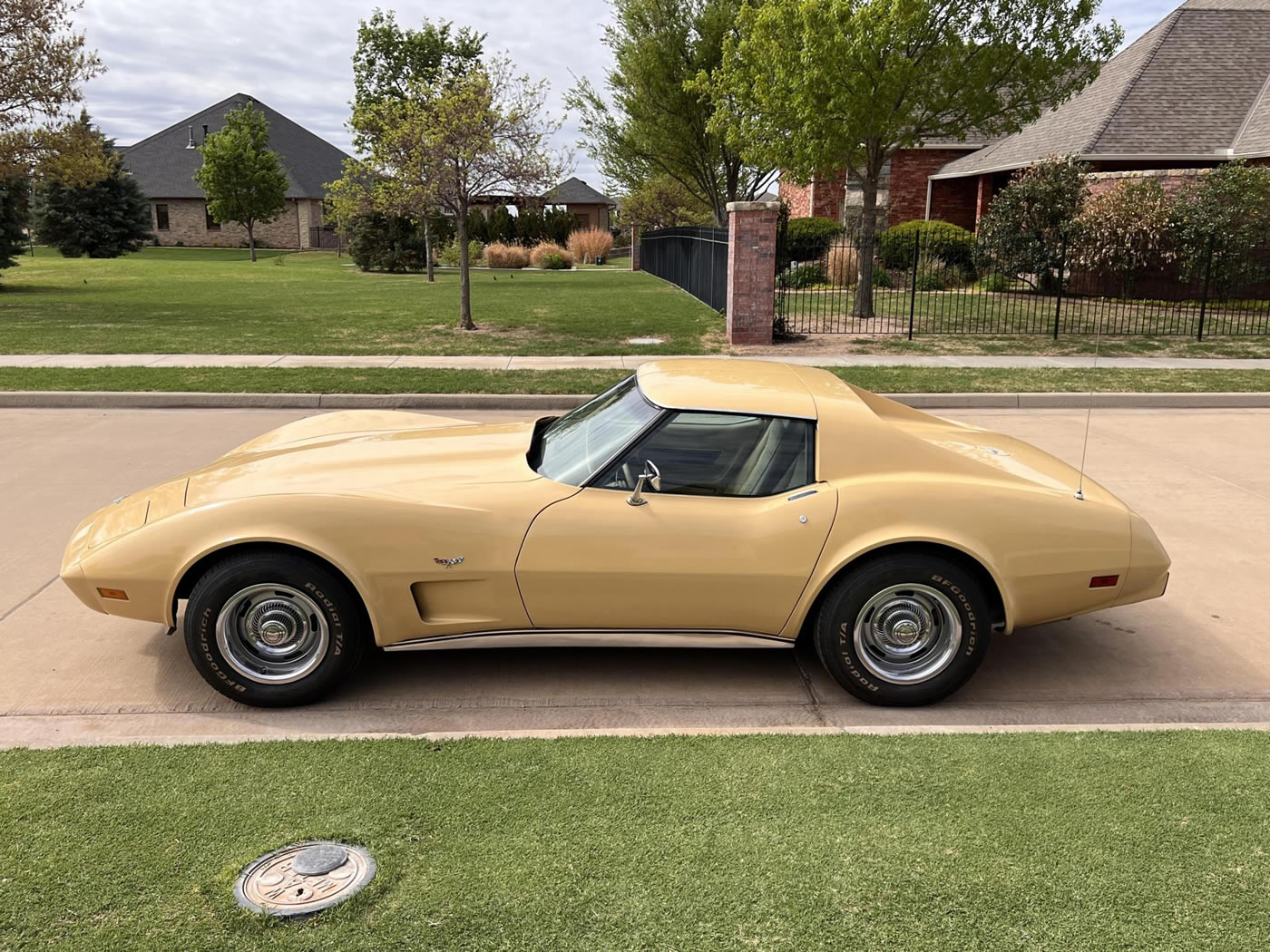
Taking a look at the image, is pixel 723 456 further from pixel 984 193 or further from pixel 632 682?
pixel 984 193

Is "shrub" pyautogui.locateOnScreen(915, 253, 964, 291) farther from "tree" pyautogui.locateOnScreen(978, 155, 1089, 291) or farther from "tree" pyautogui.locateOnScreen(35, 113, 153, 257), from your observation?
"tree" pyautogui.locateOnScreen(35, 113, 153, 257)

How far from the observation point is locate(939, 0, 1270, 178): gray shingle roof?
919 inches

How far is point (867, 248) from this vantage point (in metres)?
18.2

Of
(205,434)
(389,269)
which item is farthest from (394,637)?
(389,269)

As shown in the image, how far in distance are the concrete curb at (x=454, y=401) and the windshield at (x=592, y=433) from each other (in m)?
6.39

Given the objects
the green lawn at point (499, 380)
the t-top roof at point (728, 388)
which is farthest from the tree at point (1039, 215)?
the t-top roof at point (728, 388)

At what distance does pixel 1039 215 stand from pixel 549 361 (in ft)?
46.3

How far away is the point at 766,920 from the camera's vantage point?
2705 millimetres

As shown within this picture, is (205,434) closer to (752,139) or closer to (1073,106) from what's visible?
(752,139)

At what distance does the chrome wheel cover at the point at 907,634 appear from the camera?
4055 mm

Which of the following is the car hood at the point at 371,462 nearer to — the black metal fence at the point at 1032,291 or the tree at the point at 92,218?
the black metal fence at the point at 1032,291

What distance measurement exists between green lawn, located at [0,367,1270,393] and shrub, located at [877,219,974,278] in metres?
12.2

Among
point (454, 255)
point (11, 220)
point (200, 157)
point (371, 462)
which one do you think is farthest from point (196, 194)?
point (371, 462)

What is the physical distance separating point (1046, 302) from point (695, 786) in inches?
837
